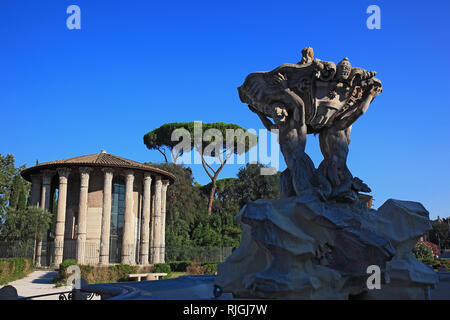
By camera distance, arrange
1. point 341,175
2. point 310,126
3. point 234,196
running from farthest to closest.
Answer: point 234,196 → point 310,126 → point 341,175

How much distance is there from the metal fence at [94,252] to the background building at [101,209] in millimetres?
61

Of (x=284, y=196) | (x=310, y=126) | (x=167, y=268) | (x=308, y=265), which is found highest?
(x=310, y=126)

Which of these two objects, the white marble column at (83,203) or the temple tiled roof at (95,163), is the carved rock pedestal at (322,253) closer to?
the temple tiled roof at (95,163)

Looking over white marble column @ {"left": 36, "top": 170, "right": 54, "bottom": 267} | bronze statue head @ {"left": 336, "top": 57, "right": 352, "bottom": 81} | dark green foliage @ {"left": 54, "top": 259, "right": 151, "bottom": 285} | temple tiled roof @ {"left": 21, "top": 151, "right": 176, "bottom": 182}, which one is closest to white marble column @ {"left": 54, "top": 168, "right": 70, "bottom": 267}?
temple tiled roof @ {"left": 21, "top": 151, "right": 176, "bottom": 182}

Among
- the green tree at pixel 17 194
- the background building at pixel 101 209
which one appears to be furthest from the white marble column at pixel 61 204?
the green tree at pixel 17 194

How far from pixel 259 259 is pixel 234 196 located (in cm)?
3751

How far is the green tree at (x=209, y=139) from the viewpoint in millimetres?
39781

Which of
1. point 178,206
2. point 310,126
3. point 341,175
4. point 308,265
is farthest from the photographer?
point 178,206
